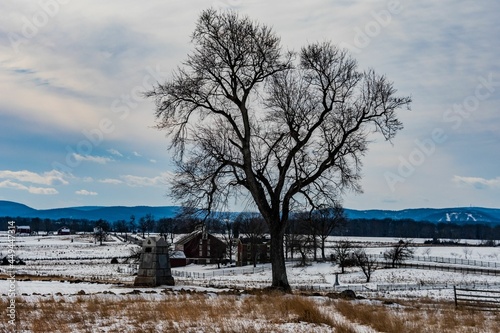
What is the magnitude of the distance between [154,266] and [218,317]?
1395cm

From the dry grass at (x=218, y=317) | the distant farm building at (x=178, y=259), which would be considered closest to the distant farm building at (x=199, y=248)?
the distant farm building at (x=178, y=259)

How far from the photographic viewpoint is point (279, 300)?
17.5 m

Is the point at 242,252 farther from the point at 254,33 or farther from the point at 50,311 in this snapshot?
the point at 50,311

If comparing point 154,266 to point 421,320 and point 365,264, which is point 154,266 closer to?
point 421,320

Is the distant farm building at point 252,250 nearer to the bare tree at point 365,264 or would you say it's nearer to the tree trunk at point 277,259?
the bare tree at point 365,264

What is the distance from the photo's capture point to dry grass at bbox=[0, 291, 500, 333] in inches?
489

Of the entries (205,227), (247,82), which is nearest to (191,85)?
(247,82)

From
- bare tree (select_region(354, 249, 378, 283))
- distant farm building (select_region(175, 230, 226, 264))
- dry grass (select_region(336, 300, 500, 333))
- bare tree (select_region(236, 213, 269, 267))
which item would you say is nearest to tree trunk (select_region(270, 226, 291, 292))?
dry grass (select_region(336, 300, 500, 333))

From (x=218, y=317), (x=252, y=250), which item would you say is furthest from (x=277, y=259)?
(x=252, y=250)

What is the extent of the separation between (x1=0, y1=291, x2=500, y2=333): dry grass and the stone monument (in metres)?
8.81

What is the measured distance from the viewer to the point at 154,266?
27266 millimetres

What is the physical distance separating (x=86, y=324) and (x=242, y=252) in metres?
80.5

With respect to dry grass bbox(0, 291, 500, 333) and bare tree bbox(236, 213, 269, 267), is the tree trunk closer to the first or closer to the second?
dry grass bbox(0, 291, 500, 333)

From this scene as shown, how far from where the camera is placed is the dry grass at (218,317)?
12414mm
